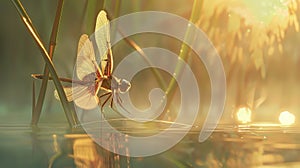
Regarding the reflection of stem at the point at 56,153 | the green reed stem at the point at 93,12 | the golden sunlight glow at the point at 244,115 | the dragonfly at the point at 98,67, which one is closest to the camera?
the reflection of stem at the point at 56,153

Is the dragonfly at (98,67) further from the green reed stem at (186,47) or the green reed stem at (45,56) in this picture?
the green reed stem at (186,47)

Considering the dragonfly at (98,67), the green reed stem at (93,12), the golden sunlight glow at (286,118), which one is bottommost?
the golden sunlight glow at (286,118)

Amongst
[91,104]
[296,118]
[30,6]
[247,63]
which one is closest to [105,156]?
[91,104]

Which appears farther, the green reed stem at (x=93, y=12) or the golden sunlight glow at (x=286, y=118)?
the golden sunlight glow at (x=286, y=118)

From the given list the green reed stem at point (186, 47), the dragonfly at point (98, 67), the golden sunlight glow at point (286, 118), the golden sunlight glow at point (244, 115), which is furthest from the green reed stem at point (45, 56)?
the golden sunlight glow at point (286, 118)

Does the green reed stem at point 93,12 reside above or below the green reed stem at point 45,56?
above

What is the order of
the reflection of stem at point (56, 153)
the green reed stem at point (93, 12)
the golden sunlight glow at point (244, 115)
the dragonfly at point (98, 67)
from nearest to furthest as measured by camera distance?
1. the reflection of stem at point (56, 153)
2. the dragonfly at point (98, 67)
3. the green reed stem at point (93, 12)
4. the golden sunlight glow at point (244, 115)

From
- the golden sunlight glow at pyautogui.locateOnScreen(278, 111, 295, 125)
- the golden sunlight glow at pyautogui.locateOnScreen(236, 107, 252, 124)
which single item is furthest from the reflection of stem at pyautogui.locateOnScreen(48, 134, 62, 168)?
the golden sunlight glow at pyautogui.locateOnScreen(278, 111, 295, 125)
